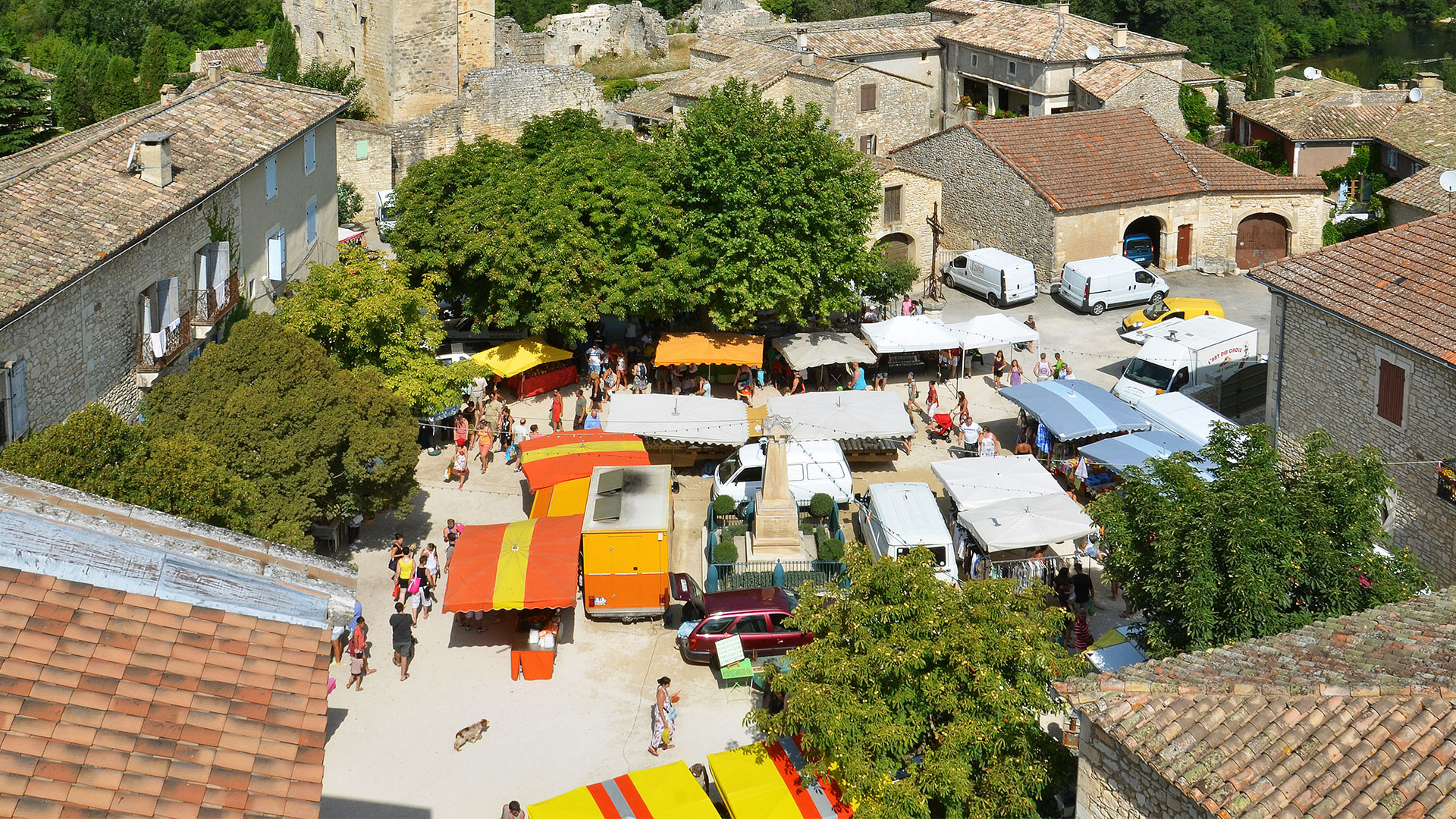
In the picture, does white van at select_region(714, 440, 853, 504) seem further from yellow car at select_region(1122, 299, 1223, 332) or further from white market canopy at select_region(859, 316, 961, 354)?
yellow car at select_region(1122, 299, 1223, 332)

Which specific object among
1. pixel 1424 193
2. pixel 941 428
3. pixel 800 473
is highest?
pixel 1424 193

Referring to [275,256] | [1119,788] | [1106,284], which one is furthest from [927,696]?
[1106,284]

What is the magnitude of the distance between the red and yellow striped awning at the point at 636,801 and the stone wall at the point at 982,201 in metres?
24.8

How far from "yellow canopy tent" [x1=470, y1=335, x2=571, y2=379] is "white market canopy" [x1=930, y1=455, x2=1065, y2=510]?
9.31 metres

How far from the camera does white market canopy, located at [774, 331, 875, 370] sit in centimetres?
2883

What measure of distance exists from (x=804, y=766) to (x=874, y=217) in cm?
1953

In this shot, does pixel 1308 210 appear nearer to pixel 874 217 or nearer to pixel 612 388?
pixel 874 217

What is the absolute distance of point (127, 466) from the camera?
17156 mm

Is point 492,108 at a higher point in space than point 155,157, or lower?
lower

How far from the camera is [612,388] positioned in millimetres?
29750

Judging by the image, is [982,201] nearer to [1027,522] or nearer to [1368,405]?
[1368,405]

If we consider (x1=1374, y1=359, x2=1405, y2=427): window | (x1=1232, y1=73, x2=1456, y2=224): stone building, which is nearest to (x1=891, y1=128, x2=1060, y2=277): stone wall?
(x1=1232, y1=73, x2=1456, y2=224): stone building

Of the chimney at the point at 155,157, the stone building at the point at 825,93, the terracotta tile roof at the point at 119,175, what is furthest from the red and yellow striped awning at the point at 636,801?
the stone building at the point at 825,93

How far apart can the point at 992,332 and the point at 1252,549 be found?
15.6 metres
